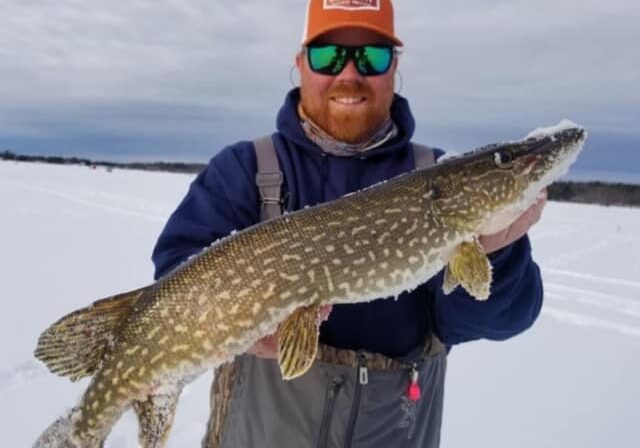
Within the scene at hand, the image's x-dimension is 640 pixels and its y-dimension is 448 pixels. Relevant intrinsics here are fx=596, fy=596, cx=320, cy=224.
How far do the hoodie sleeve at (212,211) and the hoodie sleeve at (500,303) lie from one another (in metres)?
0.79

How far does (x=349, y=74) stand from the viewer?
2365 millimetres

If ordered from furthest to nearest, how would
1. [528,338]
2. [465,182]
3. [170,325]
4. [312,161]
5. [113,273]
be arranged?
[113,273] → [528,338] → [312,161] → [465,182] → [170,325]

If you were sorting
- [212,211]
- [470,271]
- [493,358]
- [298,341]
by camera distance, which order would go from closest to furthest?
[298,341], [470,271], [212,211], [493,358]

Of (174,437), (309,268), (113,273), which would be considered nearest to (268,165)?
(309,268)

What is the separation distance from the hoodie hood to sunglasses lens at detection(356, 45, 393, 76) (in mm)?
209

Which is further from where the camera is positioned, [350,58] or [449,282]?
[350,58]

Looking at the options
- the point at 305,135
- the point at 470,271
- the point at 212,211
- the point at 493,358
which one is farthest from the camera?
the point at 493,358

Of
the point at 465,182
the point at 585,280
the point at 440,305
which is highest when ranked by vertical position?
the point at 465,182

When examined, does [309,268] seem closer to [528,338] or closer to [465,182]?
[465,182]

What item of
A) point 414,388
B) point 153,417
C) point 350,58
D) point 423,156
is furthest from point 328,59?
point 153,417

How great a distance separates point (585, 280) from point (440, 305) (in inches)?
223

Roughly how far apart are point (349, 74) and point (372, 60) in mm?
118

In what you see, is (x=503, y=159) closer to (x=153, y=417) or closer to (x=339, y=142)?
(x=339, y=142)

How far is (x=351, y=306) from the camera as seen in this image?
2.19 meters
